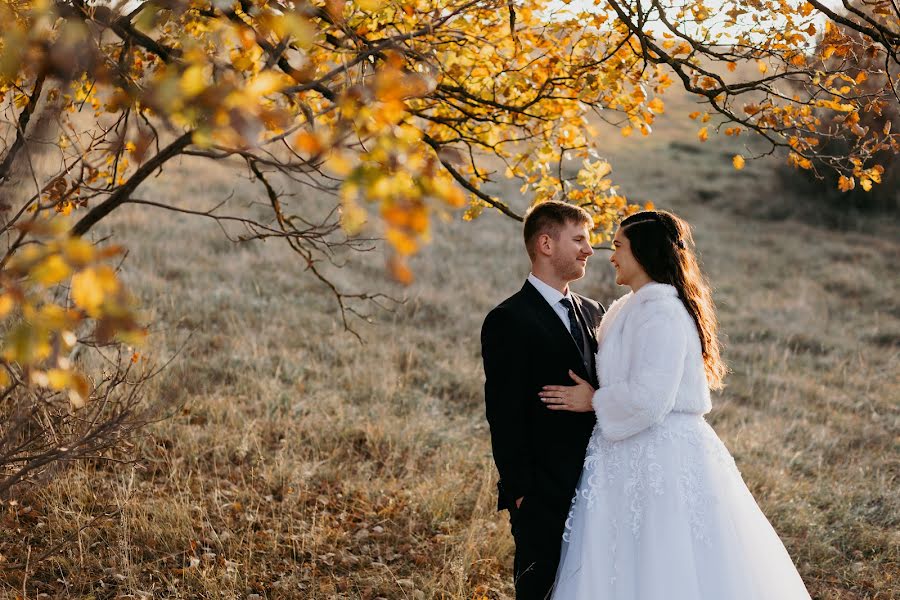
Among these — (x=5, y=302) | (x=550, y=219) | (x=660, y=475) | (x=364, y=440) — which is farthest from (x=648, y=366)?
(x=364, y=440)

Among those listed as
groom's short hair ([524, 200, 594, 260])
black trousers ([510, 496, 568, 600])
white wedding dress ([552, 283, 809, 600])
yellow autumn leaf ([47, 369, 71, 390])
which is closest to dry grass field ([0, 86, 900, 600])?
black trousers ([510, 496, 568, 600])

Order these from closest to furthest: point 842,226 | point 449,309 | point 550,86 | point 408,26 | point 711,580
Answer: point 711,580, point 408,26, point 550,86, point 449,309, point 842,226

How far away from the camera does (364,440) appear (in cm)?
668

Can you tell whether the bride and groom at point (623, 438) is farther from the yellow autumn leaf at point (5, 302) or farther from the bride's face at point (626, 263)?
the yellow autumn leaf at point (5, 302)

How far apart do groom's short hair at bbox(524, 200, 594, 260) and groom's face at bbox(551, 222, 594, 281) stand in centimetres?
3

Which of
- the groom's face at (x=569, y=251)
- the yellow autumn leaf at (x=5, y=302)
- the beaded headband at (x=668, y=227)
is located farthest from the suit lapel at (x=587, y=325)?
the yellow autumn leaf at (x=5, y=302)

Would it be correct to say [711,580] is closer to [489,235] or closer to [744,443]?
[744,443]

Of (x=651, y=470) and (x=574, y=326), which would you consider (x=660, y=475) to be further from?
(x=574, y=326)

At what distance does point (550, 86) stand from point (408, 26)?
1.05 metres

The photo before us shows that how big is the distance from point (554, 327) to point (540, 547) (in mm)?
993

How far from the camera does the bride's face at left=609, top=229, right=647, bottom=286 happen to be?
3.46 meters

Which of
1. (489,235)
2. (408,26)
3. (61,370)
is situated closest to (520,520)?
(61,370)

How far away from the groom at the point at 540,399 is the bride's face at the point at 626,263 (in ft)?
0.58

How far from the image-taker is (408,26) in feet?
13.9
